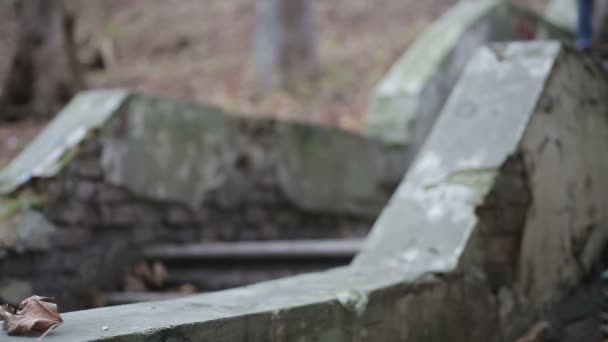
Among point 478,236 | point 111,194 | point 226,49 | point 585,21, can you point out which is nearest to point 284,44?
point 226,49

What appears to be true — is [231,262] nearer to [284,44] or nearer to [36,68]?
[36,68]

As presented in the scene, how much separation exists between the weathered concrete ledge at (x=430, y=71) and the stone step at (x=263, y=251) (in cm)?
204

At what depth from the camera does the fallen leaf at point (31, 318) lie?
1344 millimetres

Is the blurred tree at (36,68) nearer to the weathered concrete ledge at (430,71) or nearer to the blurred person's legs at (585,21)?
the weathered concrete ledge at (430,71)

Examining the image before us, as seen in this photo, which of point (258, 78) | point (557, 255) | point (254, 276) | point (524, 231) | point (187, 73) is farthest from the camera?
point (187, 73)

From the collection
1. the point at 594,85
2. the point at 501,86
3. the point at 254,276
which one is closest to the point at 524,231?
the point at 501,86

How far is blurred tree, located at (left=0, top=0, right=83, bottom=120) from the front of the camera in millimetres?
7047

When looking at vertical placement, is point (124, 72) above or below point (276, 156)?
above

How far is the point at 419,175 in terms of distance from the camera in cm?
269

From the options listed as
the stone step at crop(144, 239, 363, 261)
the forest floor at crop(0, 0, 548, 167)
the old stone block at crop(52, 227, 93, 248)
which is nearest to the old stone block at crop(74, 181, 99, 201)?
the old stone block at crop(52, 227, 93, 248)

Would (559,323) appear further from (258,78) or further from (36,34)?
(258,78)

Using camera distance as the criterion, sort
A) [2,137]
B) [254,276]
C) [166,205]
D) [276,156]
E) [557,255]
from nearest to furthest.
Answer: [557,255] → [254,276] → [166,205] → [276,156] → [2,137]

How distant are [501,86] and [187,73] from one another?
887 centimetres

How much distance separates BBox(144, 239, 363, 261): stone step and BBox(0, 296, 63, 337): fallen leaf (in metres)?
2.04
